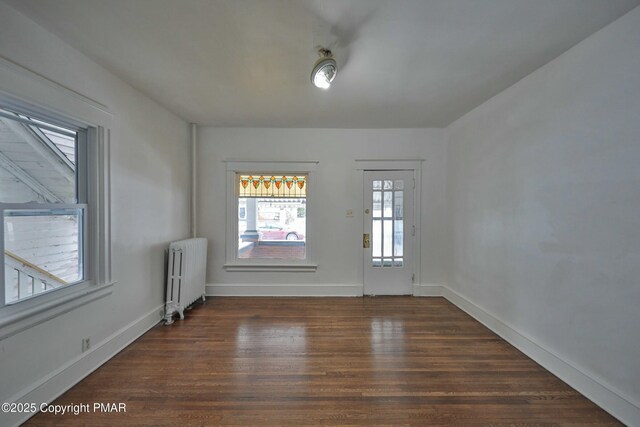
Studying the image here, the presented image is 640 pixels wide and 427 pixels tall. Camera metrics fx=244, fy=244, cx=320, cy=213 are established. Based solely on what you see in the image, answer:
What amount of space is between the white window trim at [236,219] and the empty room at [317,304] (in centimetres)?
52

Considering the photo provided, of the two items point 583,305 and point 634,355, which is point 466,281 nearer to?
point 583,305

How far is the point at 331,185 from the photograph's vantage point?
3.73 metres

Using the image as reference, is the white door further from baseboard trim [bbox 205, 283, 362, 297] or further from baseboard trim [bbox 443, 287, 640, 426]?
baseboard trim [bbox 443, 287, 640, 426]

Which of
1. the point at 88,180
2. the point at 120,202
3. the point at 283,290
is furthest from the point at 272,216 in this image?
the point at 88,180

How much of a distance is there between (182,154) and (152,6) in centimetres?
216

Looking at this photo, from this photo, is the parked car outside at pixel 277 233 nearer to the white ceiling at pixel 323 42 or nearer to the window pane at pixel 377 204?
the window pane at pixel 377 204

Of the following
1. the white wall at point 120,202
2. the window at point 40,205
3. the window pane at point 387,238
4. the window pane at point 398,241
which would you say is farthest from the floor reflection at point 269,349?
the window pane at point 398,241

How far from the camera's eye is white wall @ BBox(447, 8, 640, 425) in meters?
1.55

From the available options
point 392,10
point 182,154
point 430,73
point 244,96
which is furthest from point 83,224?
point 430,73

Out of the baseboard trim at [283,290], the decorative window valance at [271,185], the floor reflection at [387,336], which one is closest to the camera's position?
the floor reflection at [387,336]

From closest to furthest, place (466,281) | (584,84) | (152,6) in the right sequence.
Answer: (152,6) < (584,84) < (466,281)

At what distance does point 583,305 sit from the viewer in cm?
179

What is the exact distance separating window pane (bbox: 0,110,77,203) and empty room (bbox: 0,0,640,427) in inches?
0.5

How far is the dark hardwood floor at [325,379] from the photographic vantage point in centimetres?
159
